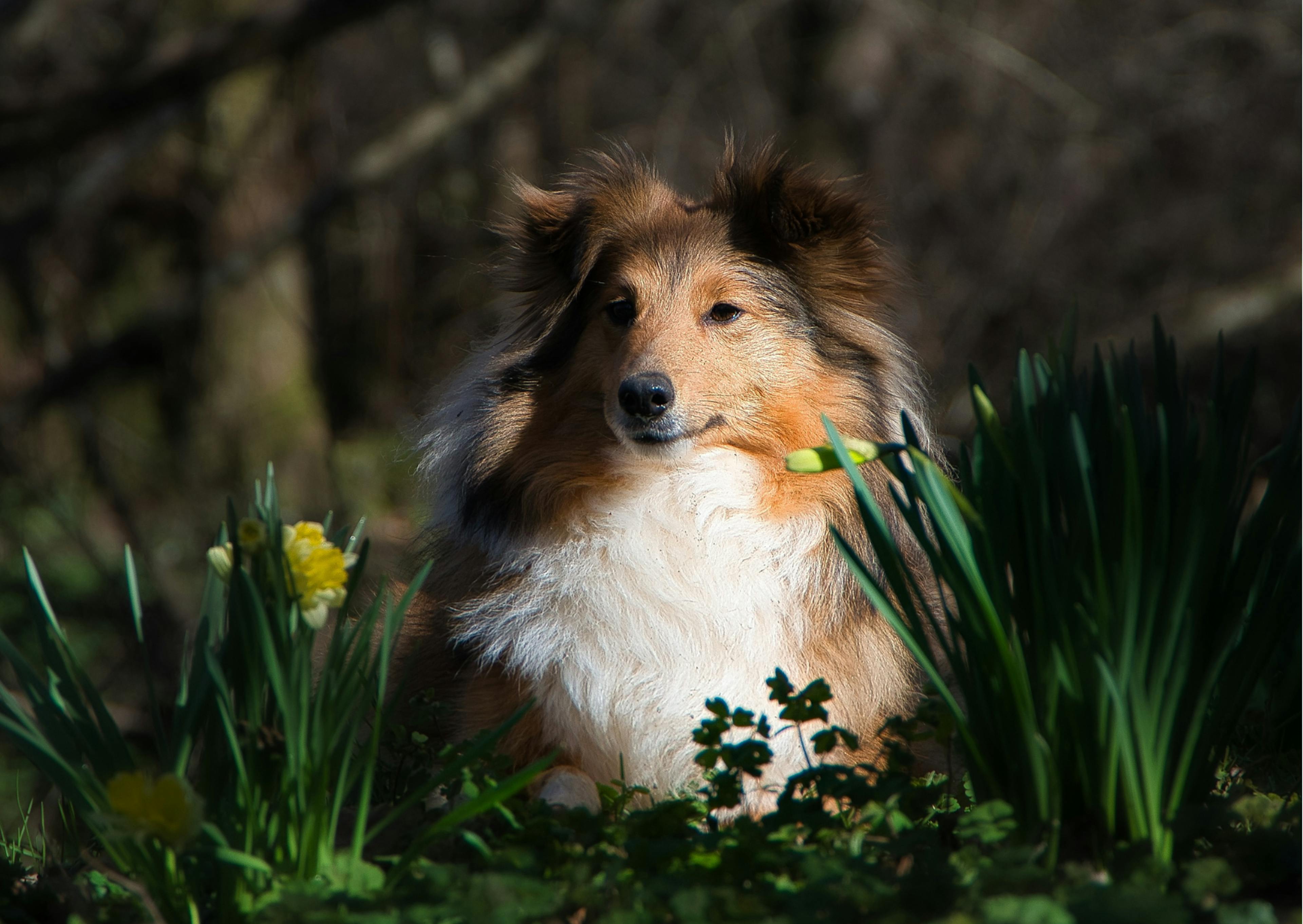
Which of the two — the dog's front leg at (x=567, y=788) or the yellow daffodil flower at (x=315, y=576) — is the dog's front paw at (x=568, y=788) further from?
the yellow daffodil flower at (x=315, y=576)

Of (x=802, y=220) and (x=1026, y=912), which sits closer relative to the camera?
(x=1026, y=912)

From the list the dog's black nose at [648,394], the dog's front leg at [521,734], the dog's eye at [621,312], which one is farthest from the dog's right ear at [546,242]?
the dog's front leg at [521,734]

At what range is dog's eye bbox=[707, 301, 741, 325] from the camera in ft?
9.73

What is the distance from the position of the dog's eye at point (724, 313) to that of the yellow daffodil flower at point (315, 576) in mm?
1362

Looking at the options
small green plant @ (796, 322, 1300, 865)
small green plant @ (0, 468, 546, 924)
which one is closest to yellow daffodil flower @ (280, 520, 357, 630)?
small green plant @ (0, 468, 546, 924)

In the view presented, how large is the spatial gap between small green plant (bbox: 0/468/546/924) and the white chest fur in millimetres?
754

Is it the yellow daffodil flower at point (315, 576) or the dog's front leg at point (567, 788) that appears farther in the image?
the dog's front leg at point (567, 788)

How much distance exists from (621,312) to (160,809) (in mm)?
1773

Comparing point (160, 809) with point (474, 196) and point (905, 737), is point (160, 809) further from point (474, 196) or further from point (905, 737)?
point (474, 196)

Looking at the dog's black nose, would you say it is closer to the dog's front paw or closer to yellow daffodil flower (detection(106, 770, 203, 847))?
the dog's front paw

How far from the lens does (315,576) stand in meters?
1.87

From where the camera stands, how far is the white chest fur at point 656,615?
2658 mm

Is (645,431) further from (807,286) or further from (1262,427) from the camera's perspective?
(1262,427)

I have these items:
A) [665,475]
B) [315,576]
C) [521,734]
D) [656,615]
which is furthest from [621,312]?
[315,576]
